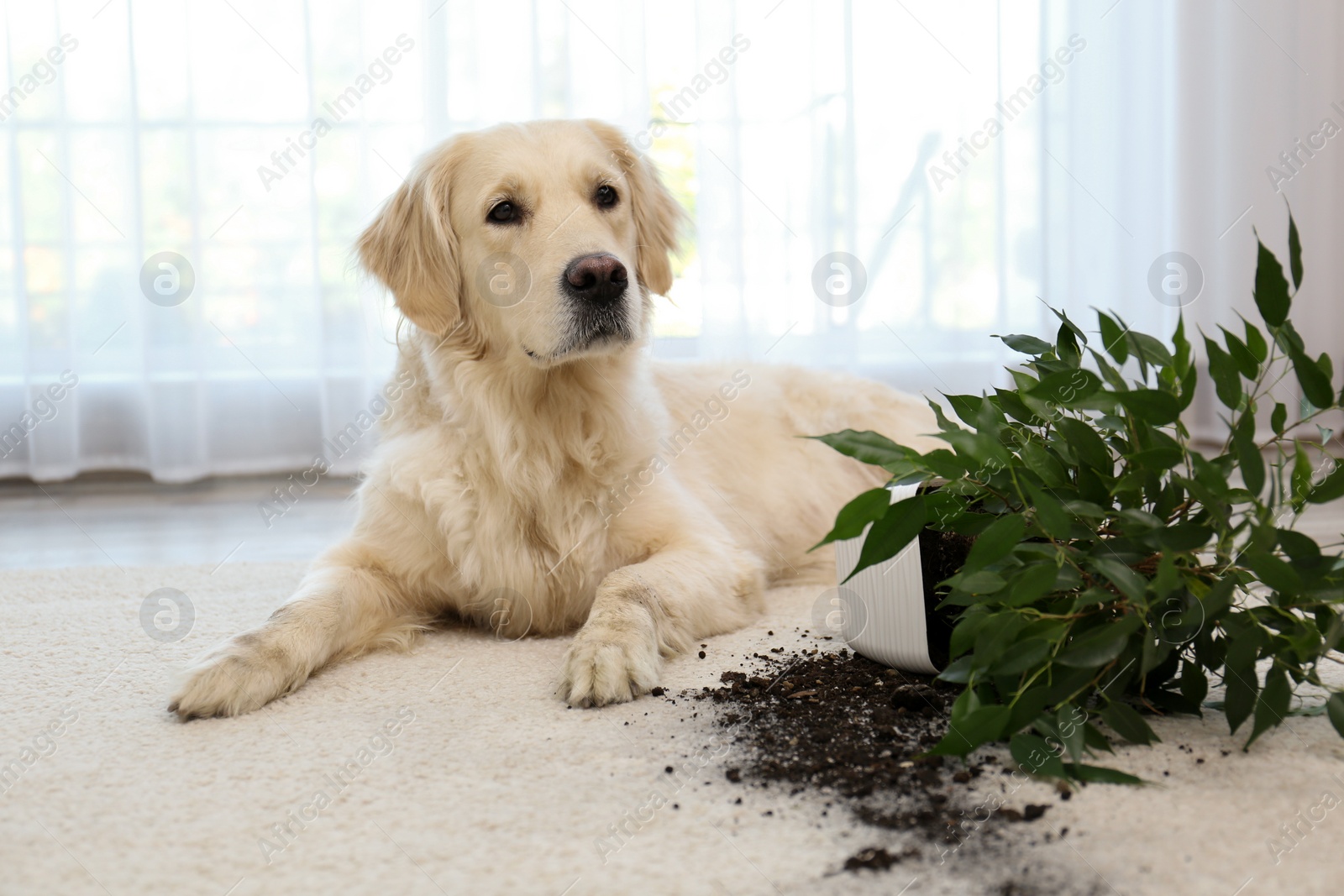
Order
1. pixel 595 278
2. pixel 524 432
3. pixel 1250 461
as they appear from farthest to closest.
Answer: pixel 524 432 < pixel 595 278 < pixel 1250 461

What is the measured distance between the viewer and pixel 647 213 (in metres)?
2.42

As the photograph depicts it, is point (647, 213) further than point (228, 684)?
Yes

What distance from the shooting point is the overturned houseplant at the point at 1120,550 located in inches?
47.9

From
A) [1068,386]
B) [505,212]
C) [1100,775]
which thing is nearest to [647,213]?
[505,212]

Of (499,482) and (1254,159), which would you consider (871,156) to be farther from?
(499,482)

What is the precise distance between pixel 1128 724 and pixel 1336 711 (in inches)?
9.7

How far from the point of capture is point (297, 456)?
4.66 m

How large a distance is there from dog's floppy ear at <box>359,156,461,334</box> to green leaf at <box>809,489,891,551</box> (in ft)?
4.00

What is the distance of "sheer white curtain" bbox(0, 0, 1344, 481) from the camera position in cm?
443

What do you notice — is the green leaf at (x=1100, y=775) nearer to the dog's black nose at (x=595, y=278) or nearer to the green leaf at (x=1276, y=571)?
the green leaf at (x=1276, y=571)

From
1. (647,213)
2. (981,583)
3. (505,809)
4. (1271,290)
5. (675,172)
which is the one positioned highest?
(675,172)

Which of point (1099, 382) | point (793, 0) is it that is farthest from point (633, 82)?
point (1099, 382)

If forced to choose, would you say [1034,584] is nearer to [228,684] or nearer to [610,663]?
[610,663]

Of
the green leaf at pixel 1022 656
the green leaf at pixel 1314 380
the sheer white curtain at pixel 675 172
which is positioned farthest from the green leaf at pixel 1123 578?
the sheer white curtain at pixel 675 172
